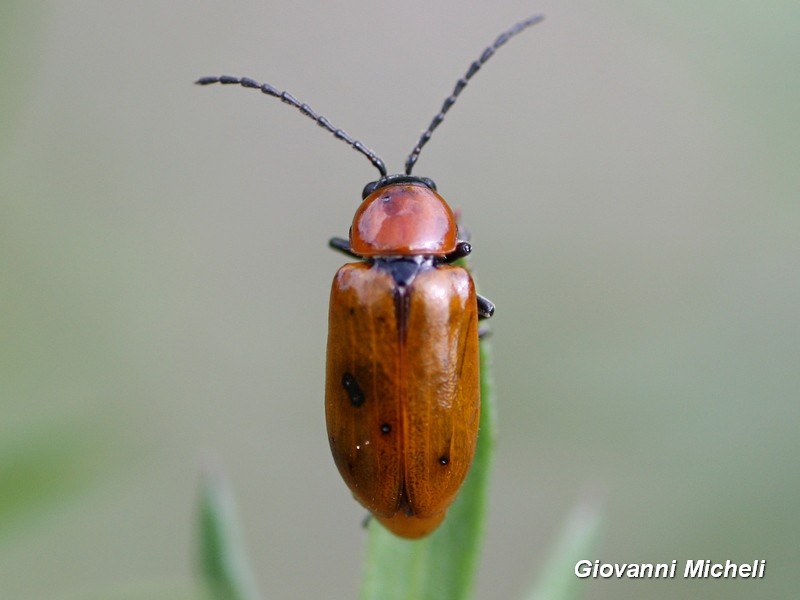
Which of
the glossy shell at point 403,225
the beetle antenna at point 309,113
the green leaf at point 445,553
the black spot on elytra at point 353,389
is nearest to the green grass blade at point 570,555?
the green leaf at point 445,553

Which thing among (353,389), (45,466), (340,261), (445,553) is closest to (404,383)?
(353,389)

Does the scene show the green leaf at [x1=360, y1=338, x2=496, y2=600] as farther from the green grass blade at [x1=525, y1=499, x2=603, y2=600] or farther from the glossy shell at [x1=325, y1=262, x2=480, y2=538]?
the green grass blade at [x1=525, y1=499, x2=603, y2=600]

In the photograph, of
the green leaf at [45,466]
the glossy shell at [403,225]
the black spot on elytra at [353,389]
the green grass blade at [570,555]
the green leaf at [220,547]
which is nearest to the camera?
the green leaf at [45,466]

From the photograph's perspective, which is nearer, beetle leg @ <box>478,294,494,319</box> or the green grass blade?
the green grass blade

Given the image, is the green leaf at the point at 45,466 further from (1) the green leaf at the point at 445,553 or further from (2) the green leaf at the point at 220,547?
(1) the green leaf at the point at 445,553

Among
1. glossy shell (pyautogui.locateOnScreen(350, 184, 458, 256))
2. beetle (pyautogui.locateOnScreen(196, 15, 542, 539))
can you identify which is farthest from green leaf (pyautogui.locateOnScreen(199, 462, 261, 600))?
glossy shell (pyautogui.locateOnScreen(350, 184, 458, 256))

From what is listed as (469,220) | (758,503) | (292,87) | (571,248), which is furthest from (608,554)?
(292,87)
